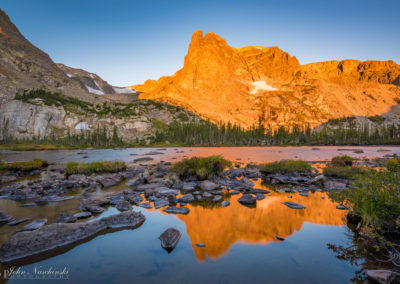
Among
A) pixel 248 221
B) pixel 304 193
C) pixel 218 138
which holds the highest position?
pixel 218 138

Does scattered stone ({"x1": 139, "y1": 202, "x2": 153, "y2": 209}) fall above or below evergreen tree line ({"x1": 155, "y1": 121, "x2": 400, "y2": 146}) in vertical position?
below

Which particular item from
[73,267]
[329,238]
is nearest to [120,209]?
[73,267]

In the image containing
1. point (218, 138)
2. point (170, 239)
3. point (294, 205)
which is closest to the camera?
point (170, 239)

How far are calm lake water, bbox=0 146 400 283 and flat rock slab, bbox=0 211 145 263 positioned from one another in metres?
0.52

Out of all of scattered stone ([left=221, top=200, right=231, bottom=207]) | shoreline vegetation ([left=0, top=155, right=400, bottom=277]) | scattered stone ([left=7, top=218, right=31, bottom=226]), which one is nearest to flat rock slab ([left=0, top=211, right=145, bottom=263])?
shoreline vegetation ([left=0, top=155, right=400, bottom=277])

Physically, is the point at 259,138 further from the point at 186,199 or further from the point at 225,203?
the point at 225,203

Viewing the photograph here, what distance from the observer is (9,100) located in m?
168

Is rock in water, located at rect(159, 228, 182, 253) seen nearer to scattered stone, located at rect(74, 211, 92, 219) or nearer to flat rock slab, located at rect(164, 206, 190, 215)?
flat rock slab, located at rect(164, 206, 190, 215)

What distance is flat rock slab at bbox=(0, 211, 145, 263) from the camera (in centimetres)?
677

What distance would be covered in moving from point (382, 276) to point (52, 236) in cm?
1021

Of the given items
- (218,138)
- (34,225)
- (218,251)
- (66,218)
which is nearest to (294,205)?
(218,251)

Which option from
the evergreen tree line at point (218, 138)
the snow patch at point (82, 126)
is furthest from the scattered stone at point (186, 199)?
the snow patch at point (82, 126)

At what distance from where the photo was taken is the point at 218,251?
24.0 feet

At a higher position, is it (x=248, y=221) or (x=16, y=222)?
(x=248, y=221)
